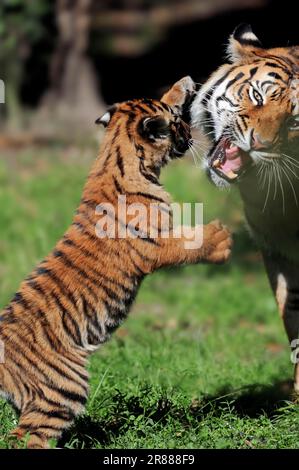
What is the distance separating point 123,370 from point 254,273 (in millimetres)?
4549

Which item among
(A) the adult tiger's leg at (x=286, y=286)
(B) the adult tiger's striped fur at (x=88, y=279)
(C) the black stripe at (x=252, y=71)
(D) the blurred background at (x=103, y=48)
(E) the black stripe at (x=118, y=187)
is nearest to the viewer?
(B) the adult tiger's striped fur at (x=88, y=279)

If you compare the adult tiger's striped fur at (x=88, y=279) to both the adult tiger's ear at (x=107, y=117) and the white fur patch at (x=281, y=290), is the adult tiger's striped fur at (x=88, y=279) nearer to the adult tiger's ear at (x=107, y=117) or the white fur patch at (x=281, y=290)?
the adult tiger's ear at (x=107, y=117)

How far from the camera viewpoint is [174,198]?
10.4 metres

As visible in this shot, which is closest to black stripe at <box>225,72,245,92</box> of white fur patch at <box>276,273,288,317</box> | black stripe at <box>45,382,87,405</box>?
white fur patch at <box>276,273,288,317</box>

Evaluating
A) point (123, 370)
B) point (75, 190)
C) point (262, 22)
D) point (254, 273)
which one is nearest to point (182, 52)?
point (262, 22)

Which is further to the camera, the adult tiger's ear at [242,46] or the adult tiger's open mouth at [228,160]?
the adult tiger's ear at [242,46]

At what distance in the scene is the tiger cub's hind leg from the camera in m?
3.95

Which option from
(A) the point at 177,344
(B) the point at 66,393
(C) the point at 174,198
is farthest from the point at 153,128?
(C) the point at 174,198

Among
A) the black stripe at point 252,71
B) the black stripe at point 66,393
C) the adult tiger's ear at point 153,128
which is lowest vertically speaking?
the black stripe at point 66,393

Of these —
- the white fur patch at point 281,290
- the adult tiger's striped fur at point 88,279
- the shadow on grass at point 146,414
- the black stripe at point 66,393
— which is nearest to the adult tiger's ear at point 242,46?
the adult tiger's striped fur at point 88,279

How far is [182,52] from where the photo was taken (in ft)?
49.5

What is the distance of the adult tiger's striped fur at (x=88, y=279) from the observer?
13.3 feet

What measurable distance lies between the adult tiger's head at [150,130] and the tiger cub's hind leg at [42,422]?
4.01 feet

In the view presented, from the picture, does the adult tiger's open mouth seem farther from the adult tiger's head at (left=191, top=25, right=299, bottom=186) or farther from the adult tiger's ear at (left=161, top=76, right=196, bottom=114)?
the adult tiger's ear at (left=161, top=76, right=196, bottom=114)
